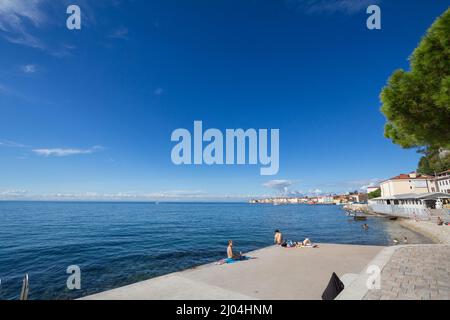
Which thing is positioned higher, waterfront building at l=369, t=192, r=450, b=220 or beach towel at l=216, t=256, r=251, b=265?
waterfront building at l=369, t=192, r=450, b=220

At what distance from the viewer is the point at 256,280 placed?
9.06 metres

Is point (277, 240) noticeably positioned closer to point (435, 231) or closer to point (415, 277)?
point (415, 277)

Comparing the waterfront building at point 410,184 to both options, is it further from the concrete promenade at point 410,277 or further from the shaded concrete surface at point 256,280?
the shaded concrete surface at point 256,280

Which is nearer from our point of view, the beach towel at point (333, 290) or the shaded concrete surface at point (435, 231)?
the beach towel at point (333, 290)

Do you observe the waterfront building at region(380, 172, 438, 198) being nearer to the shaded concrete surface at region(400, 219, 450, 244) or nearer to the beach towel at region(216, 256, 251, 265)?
the shaded concrete surface at region(400, 219, 450, 244)

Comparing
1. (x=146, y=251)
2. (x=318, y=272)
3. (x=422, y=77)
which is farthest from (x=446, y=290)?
(x=146, y=251)

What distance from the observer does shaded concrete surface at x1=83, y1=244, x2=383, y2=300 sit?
740 centimetres

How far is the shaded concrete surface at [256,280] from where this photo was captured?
7402mm

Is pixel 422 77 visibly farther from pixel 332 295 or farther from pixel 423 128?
pixel 332 295

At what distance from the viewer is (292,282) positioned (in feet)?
28.6

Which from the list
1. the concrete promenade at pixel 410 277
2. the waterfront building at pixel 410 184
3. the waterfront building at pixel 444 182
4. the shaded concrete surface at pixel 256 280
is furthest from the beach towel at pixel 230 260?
the waterfront building at pixel 410 184

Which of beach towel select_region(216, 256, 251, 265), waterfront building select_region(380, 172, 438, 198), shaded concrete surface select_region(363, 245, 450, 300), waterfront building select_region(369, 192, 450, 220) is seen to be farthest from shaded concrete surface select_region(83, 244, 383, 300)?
waterfront building select_region(380, 172, 438, 198)
